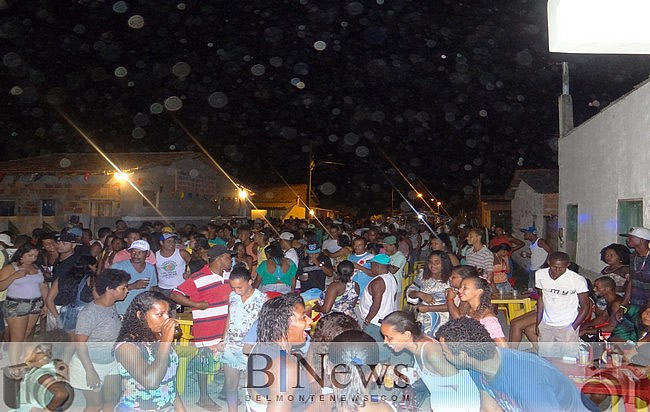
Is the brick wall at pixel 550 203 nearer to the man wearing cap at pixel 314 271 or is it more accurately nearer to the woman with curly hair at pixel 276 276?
the man wearing cap at pixel 314 271

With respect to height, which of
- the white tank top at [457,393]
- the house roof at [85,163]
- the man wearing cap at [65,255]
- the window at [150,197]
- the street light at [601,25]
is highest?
the house roof at [85,163]

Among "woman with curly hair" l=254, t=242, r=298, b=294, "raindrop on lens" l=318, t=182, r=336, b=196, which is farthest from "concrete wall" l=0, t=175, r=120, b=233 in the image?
"raindrop on lens" l=318, t=182, r=336, b=196

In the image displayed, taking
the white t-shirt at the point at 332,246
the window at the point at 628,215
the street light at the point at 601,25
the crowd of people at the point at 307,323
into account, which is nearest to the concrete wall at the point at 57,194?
the white t-shirt at the point at 332,246

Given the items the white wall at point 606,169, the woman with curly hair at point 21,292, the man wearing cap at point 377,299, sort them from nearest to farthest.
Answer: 1. the man wearing cap at point 377,299
2. the woman with curly hair at point 21,292
3. the white wall at point 606,169

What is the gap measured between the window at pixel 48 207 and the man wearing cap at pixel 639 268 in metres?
22.0

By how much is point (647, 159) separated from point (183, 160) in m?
22.2

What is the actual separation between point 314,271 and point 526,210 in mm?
14798

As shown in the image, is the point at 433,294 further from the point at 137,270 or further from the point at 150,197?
the point at 150,197

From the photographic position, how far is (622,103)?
9.65 meters

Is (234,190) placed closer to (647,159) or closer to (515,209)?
(515,209)

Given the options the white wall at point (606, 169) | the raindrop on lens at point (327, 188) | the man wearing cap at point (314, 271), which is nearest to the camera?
the man wearing cap at point (314, 271)

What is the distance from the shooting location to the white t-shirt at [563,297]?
6.05 m

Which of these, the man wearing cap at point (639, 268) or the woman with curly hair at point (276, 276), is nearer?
the man wearing cap at point (639, 268)

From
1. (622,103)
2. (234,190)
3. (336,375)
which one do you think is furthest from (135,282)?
(234,190)
